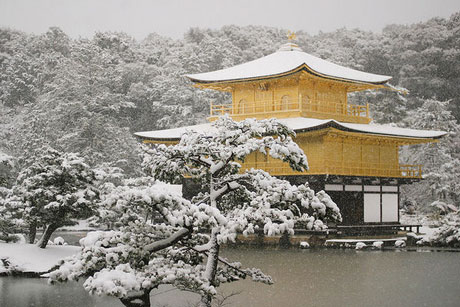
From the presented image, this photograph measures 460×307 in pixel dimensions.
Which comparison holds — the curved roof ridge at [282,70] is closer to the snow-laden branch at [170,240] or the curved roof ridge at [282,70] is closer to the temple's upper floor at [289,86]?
the temple's upper floor at [289,86]

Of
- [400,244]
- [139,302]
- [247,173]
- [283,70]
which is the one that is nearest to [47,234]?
[139,302]

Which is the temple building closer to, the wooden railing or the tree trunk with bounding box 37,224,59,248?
the wooden railing

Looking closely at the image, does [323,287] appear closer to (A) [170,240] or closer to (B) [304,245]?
(A) [170,240]

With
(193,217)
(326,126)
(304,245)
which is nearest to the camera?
(193,217)

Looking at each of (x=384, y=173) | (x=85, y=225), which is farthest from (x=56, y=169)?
(x=85, y=225)

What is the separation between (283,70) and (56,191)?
12967mm

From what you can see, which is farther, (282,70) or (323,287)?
(282,70)

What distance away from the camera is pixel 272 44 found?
6059 centimetres

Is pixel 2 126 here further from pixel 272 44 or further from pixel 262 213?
pixel 262 213

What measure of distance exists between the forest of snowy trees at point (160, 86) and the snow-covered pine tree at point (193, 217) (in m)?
22.2

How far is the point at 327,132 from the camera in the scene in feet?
80.2

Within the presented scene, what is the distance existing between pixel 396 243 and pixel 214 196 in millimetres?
15530

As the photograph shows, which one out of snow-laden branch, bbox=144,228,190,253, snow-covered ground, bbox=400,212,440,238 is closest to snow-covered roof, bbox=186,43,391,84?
snow-covered ground, bbox=400,212,440,238

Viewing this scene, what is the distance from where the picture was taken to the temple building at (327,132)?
24828 mm
